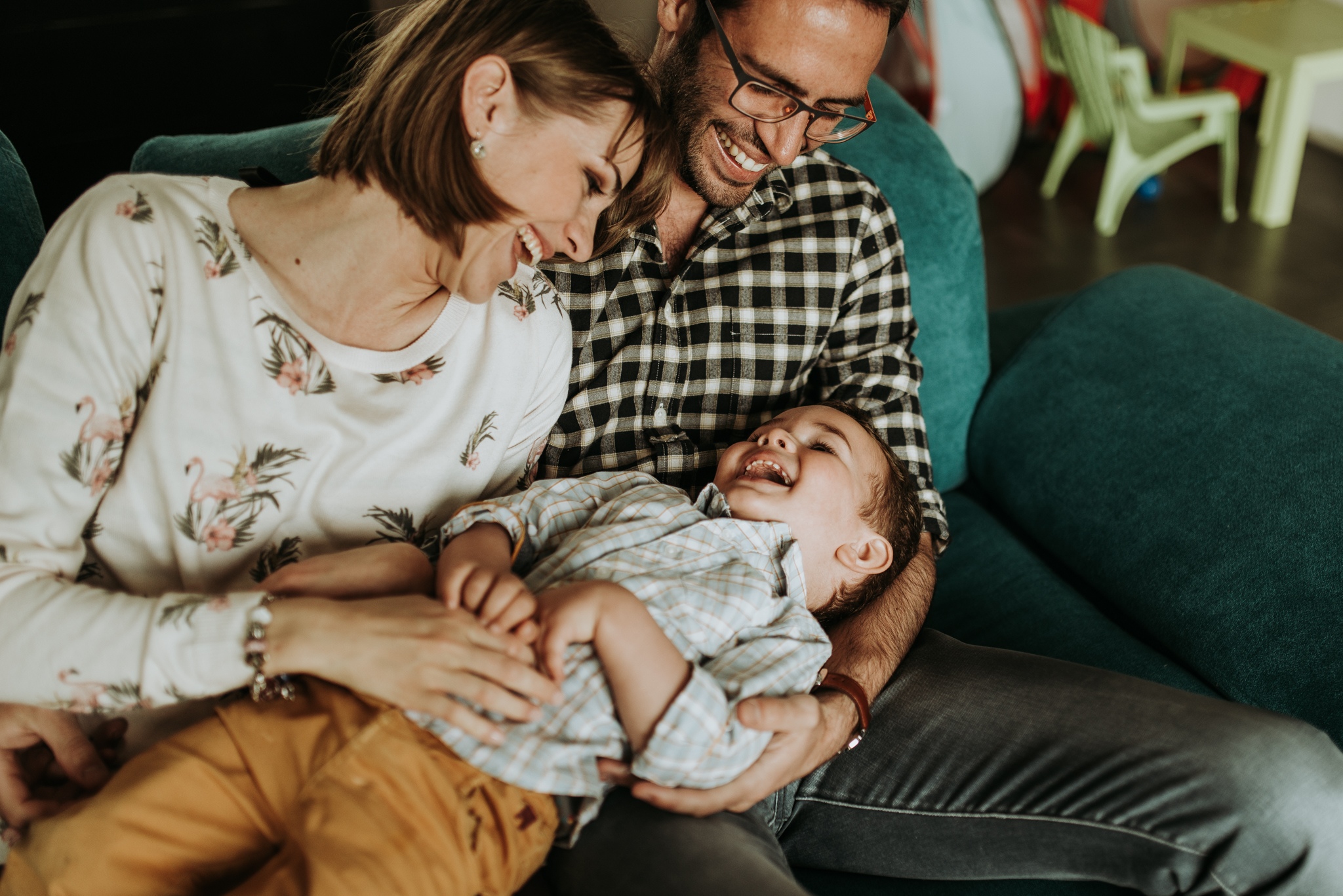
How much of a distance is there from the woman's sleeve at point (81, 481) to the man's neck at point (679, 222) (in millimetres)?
812

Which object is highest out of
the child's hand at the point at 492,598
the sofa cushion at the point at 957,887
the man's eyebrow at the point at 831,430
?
the man's eyebrow at the point at 831,430

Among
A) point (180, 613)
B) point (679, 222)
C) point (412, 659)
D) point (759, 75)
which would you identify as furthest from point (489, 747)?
point (759, 75)

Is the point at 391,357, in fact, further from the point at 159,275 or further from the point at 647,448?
the point at 647,448

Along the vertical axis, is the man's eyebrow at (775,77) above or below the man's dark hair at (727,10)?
below

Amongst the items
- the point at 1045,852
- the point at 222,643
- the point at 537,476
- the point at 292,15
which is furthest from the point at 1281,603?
the point at 292,15

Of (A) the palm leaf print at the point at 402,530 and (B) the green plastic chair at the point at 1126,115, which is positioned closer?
(A) the palm leaf print at the point at 402,530

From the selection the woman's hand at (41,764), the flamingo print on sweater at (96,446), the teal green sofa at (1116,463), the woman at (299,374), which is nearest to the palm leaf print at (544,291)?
the woman at (299,374)

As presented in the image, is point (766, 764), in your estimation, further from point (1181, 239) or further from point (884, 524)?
point (1181, 239)

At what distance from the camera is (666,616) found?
125cm

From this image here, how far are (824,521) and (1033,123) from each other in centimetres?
455

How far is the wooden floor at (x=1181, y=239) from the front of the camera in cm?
412

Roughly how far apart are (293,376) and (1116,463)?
1344mm

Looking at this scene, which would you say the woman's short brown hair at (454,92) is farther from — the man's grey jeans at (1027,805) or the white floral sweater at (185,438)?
the man's grey jeans at (1027,805)

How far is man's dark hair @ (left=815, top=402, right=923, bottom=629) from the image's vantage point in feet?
4.99
